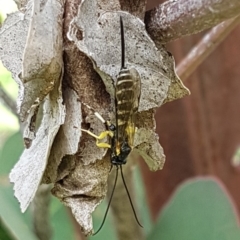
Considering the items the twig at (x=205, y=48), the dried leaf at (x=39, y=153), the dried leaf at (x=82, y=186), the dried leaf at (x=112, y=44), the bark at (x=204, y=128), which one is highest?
the dried leaf at (x=112, y=44)

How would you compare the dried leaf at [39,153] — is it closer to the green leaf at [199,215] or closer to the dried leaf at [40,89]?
the dried leaf at [40,89]

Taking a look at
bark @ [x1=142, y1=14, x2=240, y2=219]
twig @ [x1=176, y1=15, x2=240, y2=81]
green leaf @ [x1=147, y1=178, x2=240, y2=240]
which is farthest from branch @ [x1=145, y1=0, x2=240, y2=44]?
bark @ [x1=142, y1=14, x2=240, y2=219]

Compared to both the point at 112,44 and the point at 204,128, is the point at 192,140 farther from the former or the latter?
the point at 112,44

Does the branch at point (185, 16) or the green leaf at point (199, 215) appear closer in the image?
the branch at point (185, 16)

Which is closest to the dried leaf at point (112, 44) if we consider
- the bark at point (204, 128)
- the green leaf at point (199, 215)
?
the green leaf at point (199, 215)

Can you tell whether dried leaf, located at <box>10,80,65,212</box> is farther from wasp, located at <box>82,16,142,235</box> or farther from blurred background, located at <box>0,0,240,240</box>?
blurred background, located at <box>0,0,240,240</box>

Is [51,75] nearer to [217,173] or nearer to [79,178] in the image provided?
[79,178]
